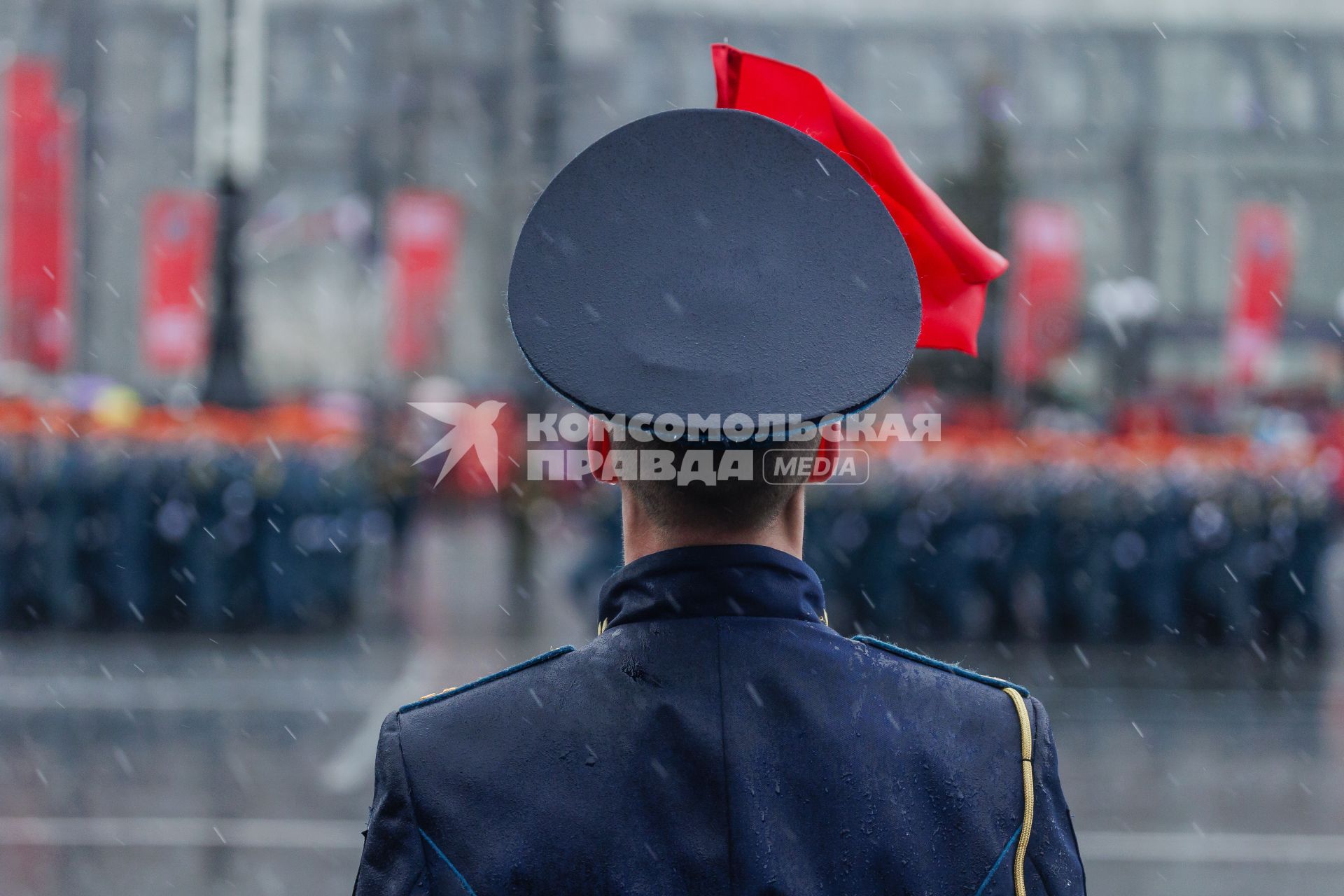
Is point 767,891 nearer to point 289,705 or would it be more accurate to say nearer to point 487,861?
point 487,861

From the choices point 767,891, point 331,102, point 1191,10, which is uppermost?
point 1191,10

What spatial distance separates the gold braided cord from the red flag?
0.52 m

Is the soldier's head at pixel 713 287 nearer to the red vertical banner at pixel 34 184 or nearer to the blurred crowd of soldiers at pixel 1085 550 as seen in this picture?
the blurred crowd of soldiers at pixel 1085 550

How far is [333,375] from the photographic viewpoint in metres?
43.0

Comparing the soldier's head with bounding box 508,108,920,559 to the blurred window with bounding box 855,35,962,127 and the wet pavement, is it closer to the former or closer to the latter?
the wet pavement

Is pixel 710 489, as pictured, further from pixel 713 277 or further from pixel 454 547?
pixel 454 547

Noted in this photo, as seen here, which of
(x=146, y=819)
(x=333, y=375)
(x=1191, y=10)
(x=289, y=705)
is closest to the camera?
(x=146, y=819)

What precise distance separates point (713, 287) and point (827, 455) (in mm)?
333

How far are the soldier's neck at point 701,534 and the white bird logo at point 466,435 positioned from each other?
59.5 ft

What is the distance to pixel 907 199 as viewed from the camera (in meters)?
1.78

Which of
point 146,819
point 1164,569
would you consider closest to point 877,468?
point 1164,569

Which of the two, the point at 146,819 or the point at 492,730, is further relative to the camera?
the point at 146,819

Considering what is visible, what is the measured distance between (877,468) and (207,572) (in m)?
5.41

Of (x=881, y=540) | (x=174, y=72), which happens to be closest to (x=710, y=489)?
(x=881, y=540)
